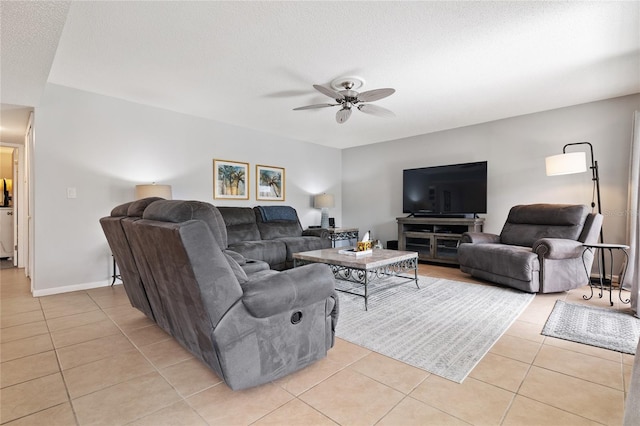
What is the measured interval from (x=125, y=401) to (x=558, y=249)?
3895mm

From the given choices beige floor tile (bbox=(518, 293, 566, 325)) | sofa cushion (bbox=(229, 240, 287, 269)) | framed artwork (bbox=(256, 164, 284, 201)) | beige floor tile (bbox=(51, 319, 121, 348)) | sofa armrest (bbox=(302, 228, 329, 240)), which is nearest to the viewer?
beige floor tile (bbox=(51, 319, 121, 348))

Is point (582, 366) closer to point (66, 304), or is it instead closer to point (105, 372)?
point (105, 372)

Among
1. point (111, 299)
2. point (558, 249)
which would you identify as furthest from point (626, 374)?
point (111, 299)

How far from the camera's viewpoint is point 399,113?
4461mm

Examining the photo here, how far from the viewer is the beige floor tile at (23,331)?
2262 mm

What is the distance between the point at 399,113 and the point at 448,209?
184 cm

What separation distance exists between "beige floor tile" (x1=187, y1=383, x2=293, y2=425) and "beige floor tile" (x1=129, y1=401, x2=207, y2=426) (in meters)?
0.03

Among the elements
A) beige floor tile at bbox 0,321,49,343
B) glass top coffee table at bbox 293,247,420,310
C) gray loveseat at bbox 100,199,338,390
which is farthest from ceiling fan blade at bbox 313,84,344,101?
beige floor tile at bbox 0,321,49,343

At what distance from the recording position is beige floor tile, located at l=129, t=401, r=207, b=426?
1343 millimetres

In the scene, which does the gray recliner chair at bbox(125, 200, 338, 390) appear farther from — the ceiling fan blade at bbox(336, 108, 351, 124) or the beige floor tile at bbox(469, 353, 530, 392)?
the ceiling fan blade at bbox(336, 108, 351, 124)

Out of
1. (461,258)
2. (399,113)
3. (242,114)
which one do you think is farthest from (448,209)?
(242,114)

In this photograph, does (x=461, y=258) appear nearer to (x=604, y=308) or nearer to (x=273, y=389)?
(x=604, y=308)

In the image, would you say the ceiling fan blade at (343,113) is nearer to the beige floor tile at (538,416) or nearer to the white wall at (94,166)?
the white wall at (94,166)

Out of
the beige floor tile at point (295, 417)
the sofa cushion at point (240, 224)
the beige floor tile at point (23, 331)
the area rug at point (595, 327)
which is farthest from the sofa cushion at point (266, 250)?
the area rug at point (595, 327)
